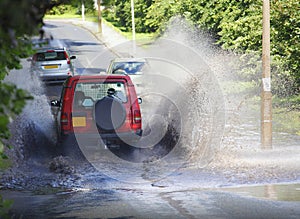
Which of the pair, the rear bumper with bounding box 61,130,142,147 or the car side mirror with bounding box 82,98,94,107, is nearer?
the rear bumper with bounding box 61,130,142,147

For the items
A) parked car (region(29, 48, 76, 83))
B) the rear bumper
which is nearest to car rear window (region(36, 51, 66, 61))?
parked car (region(29, 48, 76, 83))

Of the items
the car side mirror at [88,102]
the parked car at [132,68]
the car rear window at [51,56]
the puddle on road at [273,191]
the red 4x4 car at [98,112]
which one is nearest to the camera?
the puddle on road at [273,191]

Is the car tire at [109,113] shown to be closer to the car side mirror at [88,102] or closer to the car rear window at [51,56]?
the car side mirror at [88,102]

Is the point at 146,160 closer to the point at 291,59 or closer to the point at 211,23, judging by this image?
the point at 291,59

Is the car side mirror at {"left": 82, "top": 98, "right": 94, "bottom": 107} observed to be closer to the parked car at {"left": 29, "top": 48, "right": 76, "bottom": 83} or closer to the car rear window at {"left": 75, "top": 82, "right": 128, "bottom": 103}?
the car rear window at {"left": 75, "top": 82, "right": 128, "bottom": 103}

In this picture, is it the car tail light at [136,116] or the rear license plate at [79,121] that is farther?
the car tail light at [136,116]

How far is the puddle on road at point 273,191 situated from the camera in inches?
437

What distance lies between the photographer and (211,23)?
118 ft

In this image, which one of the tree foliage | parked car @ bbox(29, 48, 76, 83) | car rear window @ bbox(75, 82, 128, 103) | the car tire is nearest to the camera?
the tree foliage

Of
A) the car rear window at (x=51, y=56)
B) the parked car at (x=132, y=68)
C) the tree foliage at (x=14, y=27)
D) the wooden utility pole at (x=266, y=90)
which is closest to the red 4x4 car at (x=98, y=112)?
the wooden utility pole at (x=266, y=90)

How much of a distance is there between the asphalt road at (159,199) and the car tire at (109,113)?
1.02m

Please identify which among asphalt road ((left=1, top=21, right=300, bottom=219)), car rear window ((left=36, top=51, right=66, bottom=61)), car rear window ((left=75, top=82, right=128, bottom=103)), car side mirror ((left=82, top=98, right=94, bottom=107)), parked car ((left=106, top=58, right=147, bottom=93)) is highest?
car rear window ((left=36, top=51, right=66, bottom=61))

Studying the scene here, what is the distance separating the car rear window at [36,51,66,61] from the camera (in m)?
32.3

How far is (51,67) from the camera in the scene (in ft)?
105
